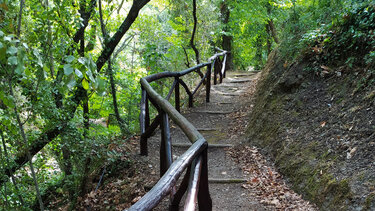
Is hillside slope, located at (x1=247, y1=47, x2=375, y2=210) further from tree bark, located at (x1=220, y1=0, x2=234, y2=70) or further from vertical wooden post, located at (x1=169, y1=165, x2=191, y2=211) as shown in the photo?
tree bark, located at (x1=220, y1=0, x2=234, y2=70)

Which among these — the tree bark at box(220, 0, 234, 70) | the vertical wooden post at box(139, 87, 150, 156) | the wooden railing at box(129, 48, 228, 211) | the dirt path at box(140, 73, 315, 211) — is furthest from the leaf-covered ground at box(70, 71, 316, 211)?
the tree bark at box(220, 0, 234, 70)

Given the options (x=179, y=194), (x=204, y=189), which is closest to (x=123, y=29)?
(x=179, y=194)

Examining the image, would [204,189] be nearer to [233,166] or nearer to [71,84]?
[71,84]

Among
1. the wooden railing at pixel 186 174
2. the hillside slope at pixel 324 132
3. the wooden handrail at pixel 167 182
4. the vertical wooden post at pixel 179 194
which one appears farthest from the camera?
the hillside slope at pixel 324 132

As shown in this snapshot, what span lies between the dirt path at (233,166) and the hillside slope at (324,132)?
233 millimetres

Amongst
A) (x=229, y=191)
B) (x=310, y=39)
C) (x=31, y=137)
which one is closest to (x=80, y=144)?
(x=31, y=137)

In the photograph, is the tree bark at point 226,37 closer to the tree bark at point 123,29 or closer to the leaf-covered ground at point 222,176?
the tree bark at point 123,29

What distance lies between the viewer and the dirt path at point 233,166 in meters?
3.78

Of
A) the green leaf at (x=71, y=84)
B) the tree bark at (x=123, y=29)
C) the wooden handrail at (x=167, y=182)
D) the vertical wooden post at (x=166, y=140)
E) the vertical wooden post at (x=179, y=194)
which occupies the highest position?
the tree bark at (x=123, y=29)

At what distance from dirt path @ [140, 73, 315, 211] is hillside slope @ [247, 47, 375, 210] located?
23cm

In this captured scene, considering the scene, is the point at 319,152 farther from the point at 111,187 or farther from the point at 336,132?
the point at 111,187

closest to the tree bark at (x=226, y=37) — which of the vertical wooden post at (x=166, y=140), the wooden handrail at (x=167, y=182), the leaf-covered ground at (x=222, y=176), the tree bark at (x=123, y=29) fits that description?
the tree bark at (x=123, y=29)

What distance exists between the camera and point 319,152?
3.98m

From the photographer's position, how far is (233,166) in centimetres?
496
